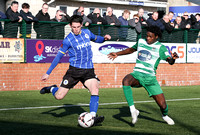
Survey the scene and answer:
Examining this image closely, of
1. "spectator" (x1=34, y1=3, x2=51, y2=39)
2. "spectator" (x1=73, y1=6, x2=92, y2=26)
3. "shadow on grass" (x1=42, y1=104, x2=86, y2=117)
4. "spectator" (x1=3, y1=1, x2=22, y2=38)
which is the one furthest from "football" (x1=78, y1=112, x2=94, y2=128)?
"spectator" (x1=73, y1=6, x2=92, y2=26)

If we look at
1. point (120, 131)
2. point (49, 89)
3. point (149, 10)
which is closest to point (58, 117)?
point (49, 89)

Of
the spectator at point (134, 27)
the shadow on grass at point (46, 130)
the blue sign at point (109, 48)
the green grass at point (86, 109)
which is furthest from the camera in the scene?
the spectator at point (134, 27)

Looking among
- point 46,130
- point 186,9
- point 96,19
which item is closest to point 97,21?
point 96,19

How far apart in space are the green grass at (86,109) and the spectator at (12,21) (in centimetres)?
294

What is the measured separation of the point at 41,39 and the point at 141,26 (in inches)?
195

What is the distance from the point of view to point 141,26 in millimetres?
18484

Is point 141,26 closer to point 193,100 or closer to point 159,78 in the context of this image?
point 159,78

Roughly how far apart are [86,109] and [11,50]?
6007 mm

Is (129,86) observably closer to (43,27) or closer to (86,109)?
(86,109)

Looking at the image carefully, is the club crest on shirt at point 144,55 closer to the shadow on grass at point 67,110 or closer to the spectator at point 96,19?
the shadow on grass at point 67,110

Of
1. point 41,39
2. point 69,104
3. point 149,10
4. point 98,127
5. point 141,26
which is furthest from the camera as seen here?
point 149,10

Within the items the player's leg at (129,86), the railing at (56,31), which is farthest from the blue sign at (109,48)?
the player's leg at (129,86)

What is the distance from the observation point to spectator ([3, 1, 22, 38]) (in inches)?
605

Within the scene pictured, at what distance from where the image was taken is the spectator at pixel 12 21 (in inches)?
605
